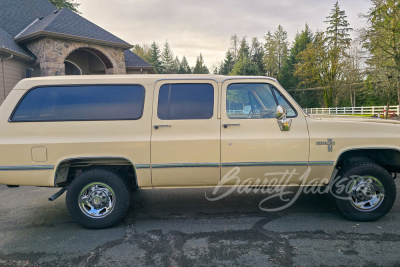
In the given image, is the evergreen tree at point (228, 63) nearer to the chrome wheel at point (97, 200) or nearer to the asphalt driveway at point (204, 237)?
the asphalt driveway at point (204, 237)

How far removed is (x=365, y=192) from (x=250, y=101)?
6.86ft

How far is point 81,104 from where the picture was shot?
4.10 metres

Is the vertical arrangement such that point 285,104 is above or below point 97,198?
above

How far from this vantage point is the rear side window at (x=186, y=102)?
13.6ft

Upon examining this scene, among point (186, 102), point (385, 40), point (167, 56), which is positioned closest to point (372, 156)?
point (186, 102)

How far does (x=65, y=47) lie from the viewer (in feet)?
49.4

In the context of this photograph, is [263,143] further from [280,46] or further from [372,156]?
[280,46]

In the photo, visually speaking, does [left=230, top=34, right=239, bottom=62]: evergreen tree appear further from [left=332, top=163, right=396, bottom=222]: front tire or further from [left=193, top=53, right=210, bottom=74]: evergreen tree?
[left=332, top=163, right=396, bottom=222]: front tire

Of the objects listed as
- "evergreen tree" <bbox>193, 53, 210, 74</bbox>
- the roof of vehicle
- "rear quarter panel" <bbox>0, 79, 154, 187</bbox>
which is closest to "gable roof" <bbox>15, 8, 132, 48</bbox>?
the roof of vehicle

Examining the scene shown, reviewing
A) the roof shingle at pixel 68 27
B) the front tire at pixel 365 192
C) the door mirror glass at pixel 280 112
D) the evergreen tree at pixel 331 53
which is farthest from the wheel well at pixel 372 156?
the evergreen tree at pixel 331 53

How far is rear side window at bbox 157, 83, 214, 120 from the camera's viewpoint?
→ 414 centimetres

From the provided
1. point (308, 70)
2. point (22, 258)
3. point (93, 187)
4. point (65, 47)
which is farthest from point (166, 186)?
point (308, 70)

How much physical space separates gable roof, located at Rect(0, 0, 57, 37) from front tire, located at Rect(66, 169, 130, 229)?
49.0 ft

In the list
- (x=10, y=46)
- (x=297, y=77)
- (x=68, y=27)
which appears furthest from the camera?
(x=297, y=77)
